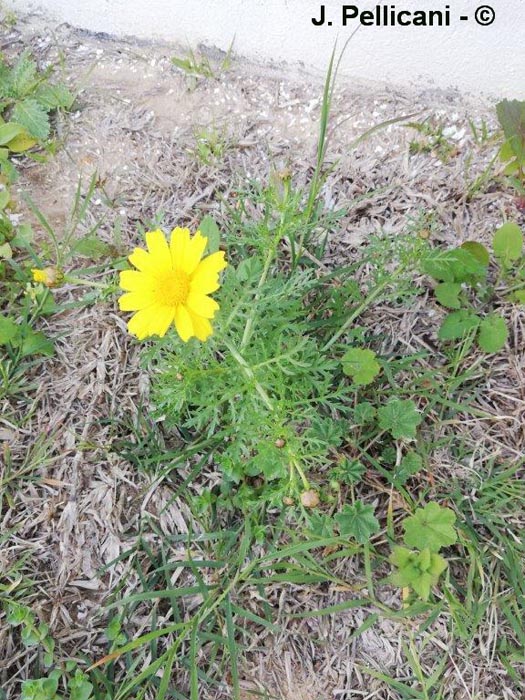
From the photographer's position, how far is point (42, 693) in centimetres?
170

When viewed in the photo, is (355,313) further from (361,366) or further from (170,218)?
(170,218)

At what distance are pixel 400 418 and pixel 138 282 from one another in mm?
844

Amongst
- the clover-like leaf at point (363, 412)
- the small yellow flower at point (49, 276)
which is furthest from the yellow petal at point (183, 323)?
the clover-like leaf at point (363, 412)

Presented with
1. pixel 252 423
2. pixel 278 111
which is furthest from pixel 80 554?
pixel 278 111

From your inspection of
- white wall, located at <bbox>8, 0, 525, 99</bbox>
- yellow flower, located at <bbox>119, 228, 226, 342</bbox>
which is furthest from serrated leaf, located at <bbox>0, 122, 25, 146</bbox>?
yellow flower, located at <bbox>119, 228, 226, 342</bbox>

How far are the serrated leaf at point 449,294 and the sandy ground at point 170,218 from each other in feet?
0.45

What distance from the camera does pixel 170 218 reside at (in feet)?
7.04

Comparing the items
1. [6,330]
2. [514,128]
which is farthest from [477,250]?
[6,330]

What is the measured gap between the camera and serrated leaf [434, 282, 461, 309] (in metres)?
1.87

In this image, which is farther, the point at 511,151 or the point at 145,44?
the point at 145,44

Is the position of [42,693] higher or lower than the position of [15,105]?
lower

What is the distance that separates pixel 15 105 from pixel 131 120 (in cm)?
41

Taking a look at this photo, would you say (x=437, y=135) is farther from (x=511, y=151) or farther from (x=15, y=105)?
(x=15, y=105)

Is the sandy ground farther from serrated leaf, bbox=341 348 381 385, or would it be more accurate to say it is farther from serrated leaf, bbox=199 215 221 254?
serrated leaf, bbox=199 215 221 254
